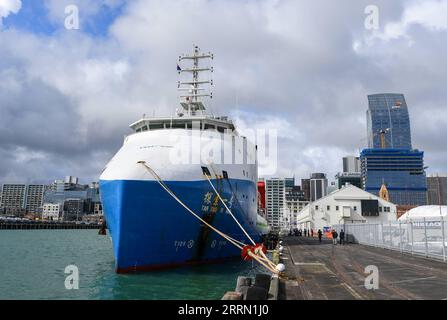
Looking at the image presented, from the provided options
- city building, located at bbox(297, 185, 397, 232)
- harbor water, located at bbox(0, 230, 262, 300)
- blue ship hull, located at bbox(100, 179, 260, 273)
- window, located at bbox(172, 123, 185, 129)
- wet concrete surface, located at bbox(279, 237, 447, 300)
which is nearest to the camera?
wet concrete surface, located at bbox(279, 237, 447, 300)

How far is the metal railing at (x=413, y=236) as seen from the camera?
21266 millimetres

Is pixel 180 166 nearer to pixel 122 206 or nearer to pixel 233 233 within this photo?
pixel 122 206

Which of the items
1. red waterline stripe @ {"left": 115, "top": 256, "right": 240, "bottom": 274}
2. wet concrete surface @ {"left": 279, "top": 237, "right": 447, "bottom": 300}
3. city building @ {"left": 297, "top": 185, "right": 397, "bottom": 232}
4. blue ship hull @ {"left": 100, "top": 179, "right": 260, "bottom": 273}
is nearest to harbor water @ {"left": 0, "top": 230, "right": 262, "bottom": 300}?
red waterline stripe @ {"left": 115, "top": 256, "right": 240, "bottom": 274}

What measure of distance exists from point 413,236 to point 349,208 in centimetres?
4421

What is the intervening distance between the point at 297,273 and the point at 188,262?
238 inches

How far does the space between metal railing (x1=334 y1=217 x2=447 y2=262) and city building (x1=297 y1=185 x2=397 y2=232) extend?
3226 cm

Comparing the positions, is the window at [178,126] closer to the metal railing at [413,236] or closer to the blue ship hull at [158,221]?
the blue ship hull at [158,221]

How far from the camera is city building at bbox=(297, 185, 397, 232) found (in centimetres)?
6869

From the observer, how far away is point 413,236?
25.0 metres

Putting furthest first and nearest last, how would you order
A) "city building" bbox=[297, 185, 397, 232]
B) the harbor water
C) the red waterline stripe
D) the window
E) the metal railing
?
"city building" bbox=[297, 185, 397, 232] → the window → the metal railing → the red waterline stripe → the harbor water

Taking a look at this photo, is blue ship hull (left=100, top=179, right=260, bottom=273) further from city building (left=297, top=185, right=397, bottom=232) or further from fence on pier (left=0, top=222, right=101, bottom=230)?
fence on pier (left=0, top=222, right=101, bottom=230)

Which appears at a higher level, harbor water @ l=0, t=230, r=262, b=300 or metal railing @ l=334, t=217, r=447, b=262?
metal railing @ l=334, t=217, r=447, b=262

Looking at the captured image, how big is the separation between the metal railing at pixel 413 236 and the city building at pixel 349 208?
1270 inches
